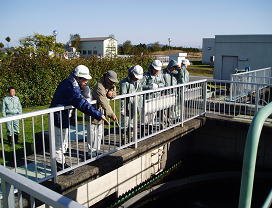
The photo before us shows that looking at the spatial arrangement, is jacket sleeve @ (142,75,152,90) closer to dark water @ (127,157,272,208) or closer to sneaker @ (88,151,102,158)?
sneaker @ (88,151,102,158)

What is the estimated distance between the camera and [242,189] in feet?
4.09

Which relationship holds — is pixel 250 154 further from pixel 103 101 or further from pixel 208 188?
pixel 208 188

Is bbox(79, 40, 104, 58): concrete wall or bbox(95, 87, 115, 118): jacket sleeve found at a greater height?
bbox(79, 40, 104, 58): concrete wall

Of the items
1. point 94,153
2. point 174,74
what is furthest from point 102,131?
point 174,74

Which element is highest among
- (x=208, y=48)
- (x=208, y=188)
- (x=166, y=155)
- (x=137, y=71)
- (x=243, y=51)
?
(x=208, y=48)

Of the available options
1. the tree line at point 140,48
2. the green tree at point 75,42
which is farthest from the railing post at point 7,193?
the green tree at point 75,42

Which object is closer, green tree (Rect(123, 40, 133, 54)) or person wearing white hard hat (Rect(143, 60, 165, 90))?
person wearing white hard hat (Rect(143, 60, 165, 90))

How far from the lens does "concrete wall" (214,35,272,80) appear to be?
1934 centimetres

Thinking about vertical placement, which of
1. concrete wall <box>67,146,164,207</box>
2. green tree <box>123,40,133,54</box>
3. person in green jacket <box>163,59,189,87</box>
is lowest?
concrete wall <box>67,146,164,207</box>

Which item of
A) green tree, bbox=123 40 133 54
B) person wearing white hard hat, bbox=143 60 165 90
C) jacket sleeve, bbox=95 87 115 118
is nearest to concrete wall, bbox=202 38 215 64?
green tree, bbox=123 40 133 54

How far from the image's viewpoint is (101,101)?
4910 mm

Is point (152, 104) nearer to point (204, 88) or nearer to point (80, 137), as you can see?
point (80, 137)

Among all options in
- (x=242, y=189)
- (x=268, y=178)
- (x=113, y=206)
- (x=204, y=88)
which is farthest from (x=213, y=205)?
(x=242, y=189)

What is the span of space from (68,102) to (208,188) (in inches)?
238
